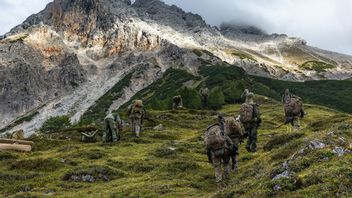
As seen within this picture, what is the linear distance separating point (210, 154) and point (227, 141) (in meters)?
1.15

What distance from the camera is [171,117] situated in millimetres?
84812

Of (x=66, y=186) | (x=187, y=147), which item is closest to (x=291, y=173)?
(x=66, y=186)

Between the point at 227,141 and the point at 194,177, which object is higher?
the point at 227,141

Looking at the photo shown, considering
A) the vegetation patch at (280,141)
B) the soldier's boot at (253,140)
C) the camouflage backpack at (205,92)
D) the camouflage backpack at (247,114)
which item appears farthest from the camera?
the camouflage backpack at (205,92)

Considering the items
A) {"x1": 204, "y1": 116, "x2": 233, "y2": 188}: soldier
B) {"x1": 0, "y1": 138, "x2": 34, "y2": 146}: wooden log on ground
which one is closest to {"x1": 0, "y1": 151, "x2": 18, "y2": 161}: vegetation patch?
{"x1": 0, "y1": 138, "x2": 34, "y2": 146}: wooden log on ground

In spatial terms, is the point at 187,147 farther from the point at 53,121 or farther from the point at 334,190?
the point at 53,121

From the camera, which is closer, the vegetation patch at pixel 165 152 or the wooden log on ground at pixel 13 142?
the vegetation patch at pixel 165 152

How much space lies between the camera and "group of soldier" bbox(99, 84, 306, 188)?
83.3 ft

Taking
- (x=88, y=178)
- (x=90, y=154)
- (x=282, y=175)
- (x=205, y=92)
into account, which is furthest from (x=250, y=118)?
(x=205, y=92)

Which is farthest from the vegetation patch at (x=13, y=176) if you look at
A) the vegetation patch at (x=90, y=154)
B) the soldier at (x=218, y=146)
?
the soldier at (x=218, y=146)

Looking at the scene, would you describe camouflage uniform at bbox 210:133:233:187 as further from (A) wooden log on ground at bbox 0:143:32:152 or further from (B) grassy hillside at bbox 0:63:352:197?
(A) wooden log on ground at bbox 0:143:32:152

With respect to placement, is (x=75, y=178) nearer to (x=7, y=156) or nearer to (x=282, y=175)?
(x=7, y=156)

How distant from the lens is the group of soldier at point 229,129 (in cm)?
2539

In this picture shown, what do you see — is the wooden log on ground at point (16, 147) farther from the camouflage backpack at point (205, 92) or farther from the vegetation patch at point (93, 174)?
the camouflage backpack at point (205, 92)
